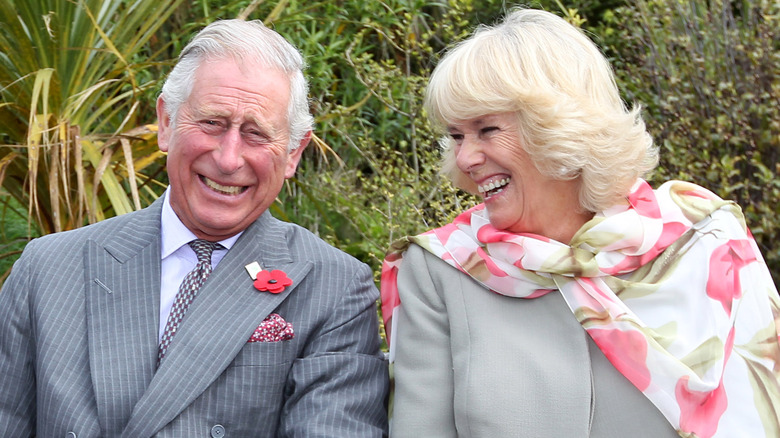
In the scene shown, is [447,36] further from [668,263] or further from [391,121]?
[668,263]

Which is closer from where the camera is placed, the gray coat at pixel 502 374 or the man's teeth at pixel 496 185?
the gray coat at pixel 502 374

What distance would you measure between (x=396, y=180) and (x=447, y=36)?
872 millimetres

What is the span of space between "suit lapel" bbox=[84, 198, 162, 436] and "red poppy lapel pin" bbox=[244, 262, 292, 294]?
249mm

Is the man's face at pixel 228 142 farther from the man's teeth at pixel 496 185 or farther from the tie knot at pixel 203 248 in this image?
the man's teeth at pixel 496 185

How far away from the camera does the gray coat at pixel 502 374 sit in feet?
7.39

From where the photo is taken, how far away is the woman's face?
238cm

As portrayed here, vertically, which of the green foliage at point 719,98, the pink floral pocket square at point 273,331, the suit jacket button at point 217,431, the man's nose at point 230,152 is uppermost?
the man's nose at point 230,152

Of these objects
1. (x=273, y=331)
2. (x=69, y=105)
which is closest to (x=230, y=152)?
(x=273, y=331)

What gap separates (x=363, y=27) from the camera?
4.84 metres

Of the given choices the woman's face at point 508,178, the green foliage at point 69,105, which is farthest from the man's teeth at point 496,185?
the green foliage at point 69,105

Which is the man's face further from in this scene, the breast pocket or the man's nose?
the breast pocket

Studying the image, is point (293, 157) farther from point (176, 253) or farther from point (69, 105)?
point (69, 105)

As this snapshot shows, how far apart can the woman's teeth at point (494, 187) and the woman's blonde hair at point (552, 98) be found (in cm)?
9

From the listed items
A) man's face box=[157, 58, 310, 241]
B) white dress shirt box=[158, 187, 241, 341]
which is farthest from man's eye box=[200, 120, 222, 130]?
white dress shirt box=[158, 187, 241, 341]
